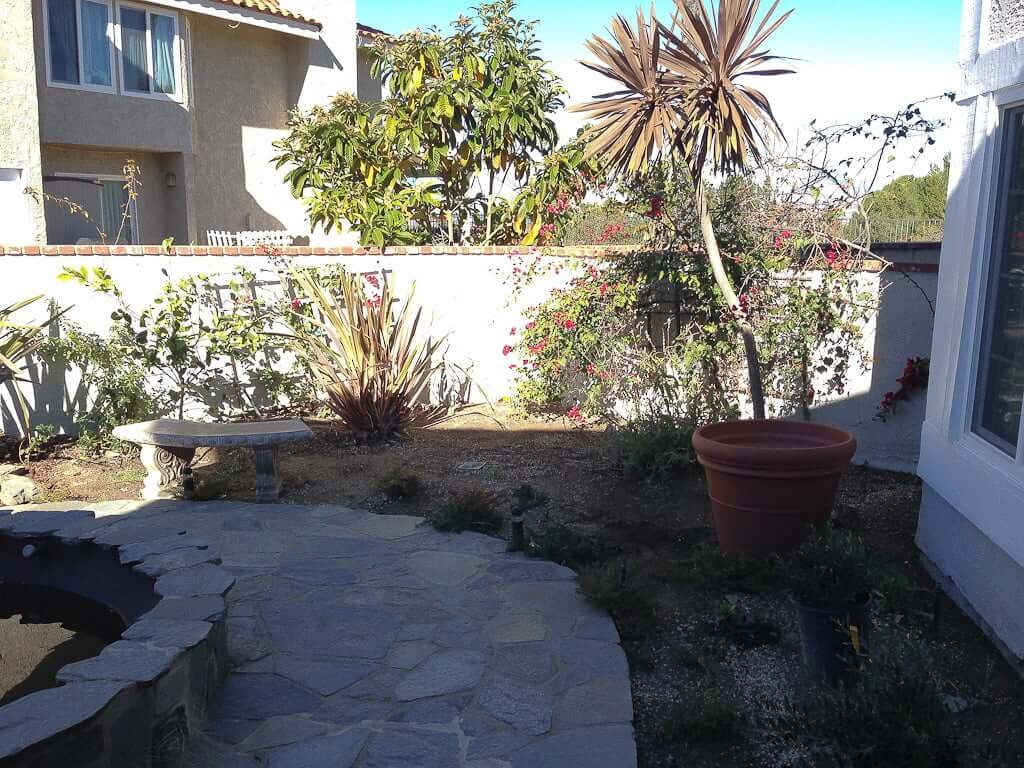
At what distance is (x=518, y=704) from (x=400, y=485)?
2553 mm

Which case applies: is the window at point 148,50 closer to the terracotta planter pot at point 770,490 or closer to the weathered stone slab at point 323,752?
the terracotta planter pot at point 770,490

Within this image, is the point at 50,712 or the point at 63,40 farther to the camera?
the point at 63,40

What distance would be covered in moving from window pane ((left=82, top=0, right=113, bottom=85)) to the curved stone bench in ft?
32.5

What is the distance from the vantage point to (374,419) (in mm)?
6711

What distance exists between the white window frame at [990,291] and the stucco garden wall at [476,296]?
78.3 inches

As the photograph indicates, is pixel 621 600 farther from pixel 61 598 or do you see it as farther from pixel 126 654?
pixel 61 598

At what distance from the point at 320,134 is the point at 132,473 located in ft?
16.9

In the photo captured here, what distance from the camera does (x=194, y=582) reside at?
126 inches

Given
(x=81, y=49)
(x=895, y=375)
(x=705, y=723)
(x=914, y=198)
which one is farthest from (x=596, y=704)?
(x=81, y=49)

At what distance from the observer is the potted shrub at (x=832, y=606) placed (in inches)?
114

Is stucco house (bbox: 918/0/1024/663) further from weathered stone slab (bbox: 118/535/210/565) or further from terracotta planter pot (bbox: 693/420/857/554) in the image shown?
weathered stone slab (bbox: 118/535/210/565)

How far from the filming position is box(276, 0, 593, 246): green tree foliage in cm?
941

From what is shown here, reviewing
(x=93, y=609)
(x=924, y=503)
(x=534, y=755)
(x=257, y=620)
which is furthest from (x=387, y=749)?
(x=924, y=503)

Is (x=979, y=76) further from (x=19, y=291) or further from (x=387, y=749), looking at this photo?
(x=19, y=291)
